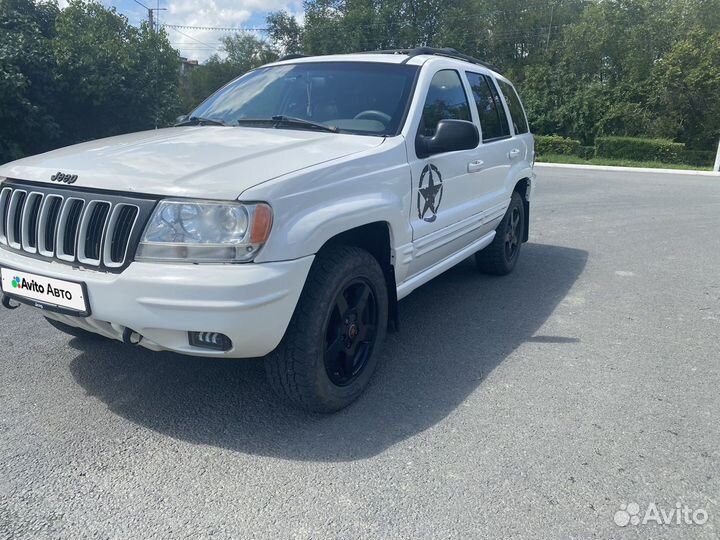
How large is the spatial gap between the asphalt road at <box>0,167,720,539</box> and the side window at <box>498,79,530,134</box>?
2.07 metres

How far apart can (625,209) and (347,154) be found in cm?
877

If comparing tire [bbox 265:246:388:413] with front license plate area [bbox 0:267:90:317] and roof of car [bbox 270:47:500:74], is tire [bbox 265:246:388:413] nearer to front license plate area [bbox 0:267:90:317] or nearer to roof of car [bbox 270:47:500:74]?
front license plate area [bbox 0:267:90:317]

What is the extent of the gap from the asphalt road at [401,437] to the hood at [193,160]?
1183mm

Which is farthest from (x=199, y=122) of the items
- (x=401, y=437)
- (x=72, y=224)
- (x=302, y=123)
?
(x=401, y=437)

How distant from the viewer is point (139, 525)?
2.22 meters

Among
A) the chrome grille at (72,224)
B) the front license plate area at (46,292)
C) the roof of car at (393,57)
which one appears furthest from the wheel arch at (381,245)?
the roof of car at (393,57)

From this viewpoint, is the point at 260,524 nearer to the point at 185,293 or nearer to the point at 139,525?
the point at 139,525

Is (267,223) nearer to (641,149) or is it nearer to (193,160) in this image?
(193,160)

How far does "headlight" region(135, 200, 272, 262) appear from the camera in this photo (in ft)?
7.97

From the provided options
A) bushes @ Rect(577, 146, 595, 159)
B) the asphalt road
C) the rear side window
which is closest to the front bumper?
the asphalt road

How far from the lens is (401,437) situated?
9.34 ft

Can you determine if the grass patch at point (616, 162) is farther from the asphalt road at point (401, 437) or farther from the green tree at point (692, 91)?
the asphalt road at point (401, 437)

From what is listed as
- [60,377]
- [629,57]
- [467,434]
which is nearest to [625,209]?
[467,434]

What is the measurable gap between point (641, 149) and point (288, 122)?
79.0 ft
